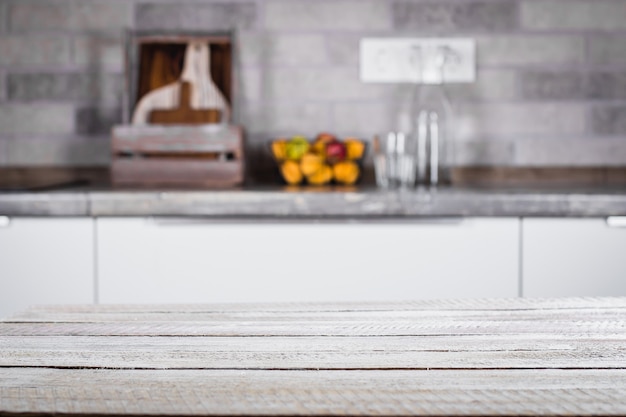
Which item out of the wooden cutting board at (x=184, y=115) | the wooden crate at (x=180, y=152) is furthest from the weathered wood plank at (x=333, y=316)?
the wooden cutting board at (x=184, y=115)

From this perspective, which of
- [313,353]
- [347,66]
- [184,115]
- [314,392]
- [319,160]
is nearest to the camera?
[314,392]

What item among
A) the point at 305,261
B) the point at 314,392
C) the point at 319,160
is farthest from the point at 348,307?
the point at 319,160

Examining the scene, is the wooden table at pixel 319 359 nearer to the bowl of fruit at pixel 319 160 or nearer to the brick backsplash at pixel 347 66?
the bowl of fruit at pixel 319 160

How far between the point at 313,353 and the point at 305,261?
3.44ft

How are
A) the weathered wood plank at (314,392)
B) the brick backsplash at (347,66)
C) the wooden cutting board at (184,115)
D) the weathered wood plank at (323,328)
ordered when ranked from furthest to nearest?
1. the brick backsplash at (347,66)
2. the wooden cutting board at (184,115)
3. the weathered wood plank at (323,328)
4. the weathered wood plank at (314,392)

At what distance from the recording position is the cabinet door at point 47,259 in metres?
1.72

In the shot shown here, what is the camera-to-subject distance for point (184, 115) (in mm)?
2229

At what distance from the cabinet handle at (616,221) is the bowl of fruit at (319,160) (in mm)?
749

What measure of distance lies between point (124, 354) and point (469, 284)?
1.17 metres

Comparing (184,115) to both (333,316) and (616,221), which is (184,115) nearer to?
(616,221)

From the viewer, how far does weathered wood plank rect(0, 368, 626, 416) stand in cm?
52

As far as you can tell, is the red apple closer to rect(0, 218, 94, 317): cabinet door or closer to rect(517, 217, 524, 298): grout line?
rect(517, 217, 524, 298): grout line

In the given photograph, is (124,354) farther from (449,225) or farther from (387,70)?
(387,70)

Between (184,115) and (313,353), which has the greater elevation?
(184,115)
